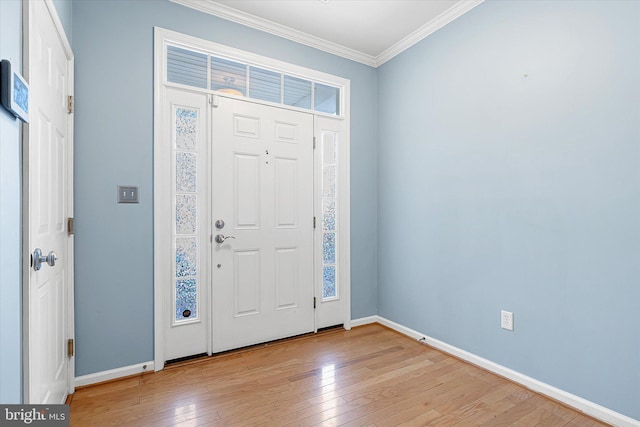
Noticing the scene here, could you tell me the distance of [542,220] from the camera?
2.08 metres

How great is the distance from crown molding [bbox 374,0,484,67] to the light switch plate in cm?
274

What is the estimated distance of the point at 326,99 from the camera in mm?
3229

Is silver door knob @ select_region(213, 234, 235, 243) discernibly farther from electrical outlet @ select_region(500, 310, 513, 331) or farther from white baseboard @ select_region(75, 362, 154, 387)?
electrical outlet @ select_region(500, 310, 513, 331)

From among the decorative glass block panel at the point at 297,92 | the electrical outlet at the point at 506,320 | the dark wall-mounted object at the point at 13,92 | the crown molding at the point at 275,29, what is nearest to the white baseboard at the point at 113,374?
the dark wall-mounted object at the point at 13,92

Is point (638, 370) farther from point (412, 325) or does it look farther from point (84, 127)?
point (84, 127)

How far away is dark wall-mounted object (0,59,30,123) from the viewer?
97 centimetres

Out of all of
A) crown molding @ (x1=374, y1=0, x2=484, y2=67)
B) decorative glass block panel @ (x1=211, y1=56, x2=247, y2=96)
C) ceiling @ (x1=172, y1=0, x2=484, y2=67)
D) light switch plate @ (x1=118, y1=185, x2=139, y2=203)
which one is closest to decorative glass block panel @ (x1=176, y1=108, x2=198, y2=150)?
decorative glass block panel @ (x1=211, y1=56, x2=247, y2=96)

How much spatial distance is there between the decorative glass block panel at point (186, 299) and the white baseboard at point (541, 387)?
6.62 ft

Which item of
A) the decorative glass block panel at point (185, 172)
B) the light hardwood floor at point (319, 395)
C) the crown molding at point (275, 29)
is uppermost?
the crown molding at point (275, 29)

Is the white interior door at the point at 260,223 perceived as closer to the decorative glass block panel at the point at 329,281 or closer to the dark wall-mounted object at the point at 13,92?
the decorative glass block panel at the point at 329,281

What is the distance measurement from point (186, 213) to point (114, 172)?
563mm

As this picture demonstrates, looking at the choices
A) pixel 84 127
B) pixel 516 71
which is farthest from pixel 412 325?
pixel 84 127

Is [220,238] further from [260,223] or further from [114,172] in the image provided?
[114,172]

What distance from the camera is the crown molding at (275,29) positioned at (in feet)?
8.31
